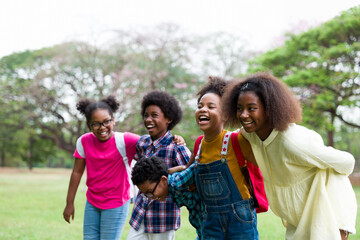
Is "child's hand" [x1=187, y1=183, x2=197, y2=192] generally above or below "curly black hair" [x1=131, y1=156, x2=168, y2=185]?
below

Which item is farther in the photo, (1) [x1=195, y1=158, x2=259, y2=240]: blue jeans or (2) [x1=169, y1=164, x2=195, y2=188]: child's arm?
(2) [x1=169, y1=164, x2=195, y2=188]: child's arm

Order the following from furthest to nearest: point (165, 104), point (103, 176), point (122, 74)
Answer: point (122, 74) < point (103, 176) < point (165, 104)

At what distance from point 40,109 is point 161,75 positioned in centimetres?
654

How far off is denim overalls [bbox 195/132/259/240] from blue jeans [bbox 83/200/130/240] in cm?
105

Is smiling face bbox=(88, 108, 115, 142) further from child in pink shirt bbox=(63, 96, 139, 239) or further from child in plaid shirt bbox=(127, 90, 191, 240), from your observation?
child in plaid shirt bbox=(127, 90, 191, 240)

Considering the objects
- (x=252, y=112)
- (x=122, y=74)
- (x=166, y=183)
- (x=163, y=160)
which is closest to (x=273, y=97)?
(x=252, y=112)

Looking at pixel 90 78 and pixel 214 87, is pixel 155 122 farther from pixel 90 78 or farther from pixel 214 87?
pixel 90 78

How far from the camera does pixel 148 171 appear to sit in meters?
2.30

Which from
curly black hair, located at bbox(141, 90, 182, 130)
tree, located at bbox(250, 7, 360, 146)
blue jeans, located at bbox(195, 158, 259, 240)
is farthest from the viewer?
tree, located at bbox(250, 7, 360, 146)

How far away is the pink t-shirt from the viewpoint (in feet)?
9.73

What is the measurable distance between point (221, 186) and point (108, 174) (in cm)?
124

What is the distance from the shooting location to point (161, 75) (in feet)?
50.5

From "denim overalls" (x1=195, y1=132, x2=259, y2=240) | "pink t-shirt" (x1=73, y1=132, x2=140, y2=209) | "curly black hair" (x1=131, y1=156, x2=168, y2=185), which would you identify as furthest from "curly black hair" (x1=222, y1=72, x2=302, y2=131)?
"pink t-shirt" (x1=73, y1=132, x2=140, y2=209)

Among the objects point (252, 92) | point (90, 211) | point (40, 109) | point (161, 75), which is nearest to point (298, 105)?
point (252, 92)
